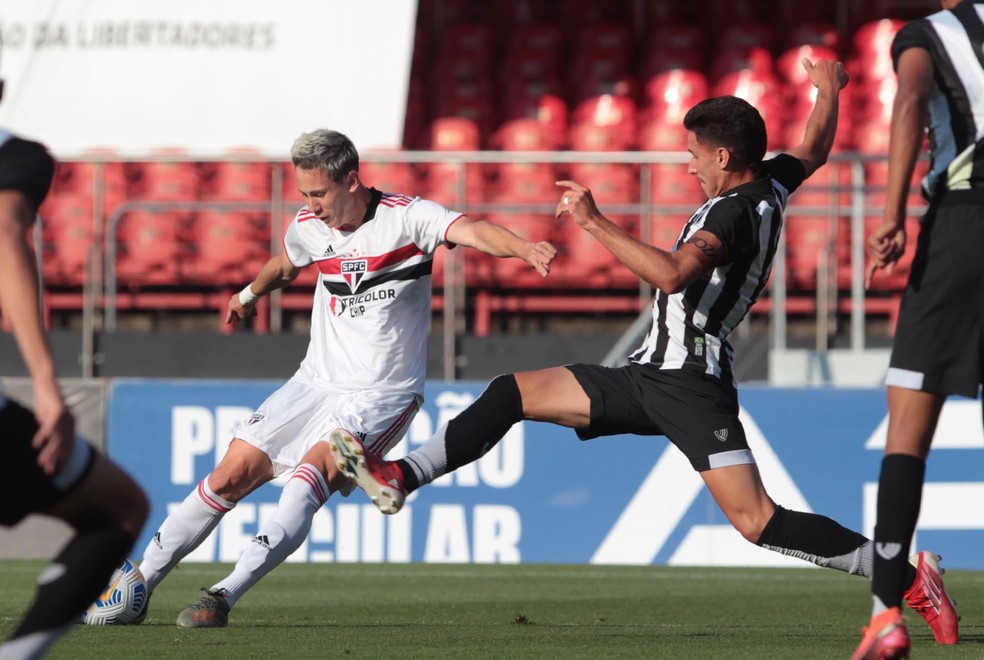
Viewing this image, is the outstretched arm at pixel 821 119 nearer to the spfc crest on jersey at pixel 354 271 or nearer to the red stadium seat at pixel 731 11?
the spfc crest on jersey at pixel 354 271

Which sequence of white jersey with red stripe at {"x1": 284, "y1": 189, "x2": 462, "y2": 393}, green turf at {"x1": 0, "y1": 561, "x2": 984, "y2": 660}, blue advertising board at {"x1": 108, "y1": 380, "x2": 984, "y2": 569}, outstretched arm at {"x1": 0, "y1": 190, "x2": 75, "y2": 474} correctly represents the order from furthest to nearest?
blue advertising board at {"x1": 108, "y1": 380, "x2": 984, "y2": 569} < white jersey with red stripe at {"x1": 284, "y1": 189, "x2": 462, "y2": 393} < green turf at {"x1": 0, "y1": 561, "x2": 984, "y2": 660} < outstretched arm at {"x1": 0, "y1": 190, "x2": 75, "y2": 474}

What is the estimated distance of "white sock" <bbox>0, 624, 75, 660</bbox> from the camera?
3511 millimetres

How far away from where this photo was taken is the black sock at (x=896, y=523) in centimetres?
449

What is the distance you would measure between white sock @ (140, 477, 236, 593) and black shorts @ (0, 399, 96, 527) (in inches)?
109

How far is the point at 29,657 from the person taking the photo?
11.6ft

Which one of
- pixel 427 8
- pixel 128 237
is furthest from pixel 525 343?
pixel 427 8

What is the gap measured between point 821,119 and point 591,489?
4.22 metres

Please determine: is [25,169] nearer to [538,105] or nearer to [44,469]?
[44,469]

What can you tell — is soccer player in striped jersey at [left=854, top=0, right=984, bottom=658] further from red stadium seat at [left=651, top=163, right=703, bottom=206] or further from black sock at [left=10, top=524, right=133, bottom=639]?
red stadium seat at [left=651, top=163, right=703, bottom=206]

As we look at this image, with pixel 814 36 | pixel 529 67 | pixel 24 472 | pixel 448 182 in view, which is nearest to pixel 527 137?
pixel 529 67

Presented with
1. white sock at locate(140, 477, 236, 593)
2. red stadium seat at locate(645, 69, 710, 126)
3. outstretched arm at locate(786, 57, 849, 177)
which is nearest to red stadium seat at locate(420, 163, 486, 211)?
red stadium seat at locate(645, 69, 710, 126)

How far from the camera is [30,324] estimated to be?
3268 mm

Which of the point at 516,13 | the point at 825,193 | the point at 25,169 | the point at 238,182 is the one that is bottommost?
the point at 25,169

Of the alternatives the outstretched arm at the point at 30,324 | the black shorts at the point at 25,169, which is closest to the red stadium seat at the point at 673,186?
the black shorts at the point at 25,169
